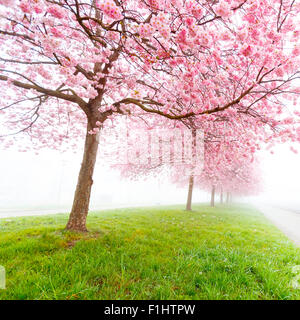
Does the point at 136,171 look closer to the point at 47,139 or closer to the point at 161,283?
the point at 47,139

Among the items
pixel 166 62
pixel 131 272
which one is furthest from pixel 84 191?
Result: pixel 166 62

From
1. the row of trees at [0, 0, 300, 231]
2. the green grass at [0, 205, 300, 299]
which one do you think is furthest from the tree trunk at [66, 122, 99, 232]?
the green grass at [0, 205, 300, 299]

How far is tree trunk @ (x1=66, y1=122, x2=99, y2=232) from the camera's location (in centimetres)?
550

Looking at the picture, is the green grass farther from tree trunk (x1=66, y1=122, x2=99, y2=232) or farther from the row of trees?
the row of trees

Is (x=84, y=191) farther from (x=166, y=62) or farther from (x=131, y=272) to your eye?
(x=166, y=62)

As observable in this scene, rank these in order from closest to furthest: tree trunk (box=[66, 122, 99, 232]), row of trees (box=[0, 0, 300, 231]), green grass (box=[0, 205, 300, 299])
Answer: green grass (box=[0, 205, 300, 299]) → row of trees (box=[0, 0, 300, 231]) → tree trunk (box=[66, 122, 99, 232])

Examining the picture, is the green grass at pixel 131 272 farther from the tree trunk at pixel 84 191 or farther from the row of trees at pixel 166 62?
the row of trees at pixel 166 62

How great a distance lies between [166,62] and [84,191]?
15.2ft

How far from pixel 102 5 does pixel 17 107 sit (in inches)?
296

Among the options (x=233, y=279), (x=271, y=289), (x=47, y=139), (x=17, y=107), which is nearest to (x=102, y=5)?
(x=233, y=279)

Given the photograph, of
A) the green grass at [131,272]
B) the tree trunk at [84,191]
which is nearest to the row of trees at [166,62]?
the tree trunk at [84,191]

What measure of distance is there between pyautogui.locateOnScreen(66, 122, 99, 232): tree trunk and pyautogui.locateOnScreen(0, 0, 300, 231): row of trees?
33mm

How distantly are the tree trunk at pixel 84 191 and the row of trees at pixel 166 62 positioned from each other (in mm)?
33

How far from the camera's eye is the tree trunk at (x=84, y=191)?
5.50 metres
